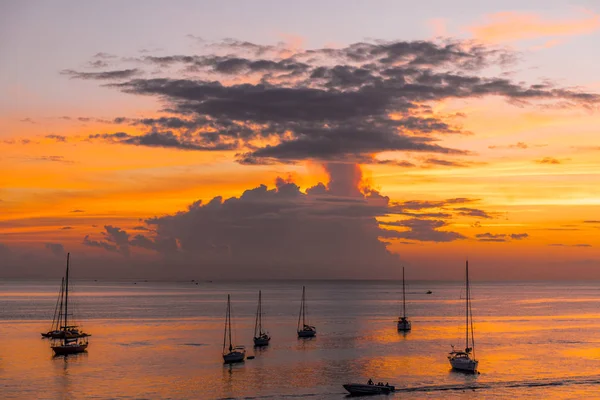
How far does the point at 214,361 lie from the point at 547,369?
166 feet

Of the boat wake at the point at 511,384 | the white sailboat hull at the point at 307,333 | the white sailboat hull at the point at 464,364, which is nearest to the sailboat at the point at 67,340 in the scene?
the white sailboat hull at the point at 307,333

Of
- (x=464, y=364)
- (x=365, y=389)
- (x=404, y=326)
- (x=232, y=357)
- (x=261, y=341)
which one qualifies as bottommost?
(x=365, y=389)

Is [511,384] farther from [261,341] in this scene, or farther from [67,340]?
[67,340]

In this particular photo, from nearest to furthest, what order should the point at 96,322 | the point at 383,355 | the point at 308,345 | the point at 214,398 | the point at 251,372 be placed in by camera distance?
the point at 214,398, the point at 251,372, the point at 383,355, the point at 308,345, the point at 96,322

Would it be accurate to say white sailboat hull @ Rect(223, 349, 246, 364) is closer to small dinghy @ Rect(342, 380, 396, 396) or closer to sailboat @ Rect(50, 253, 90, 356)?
small dinghy @ Rect(342, 380, 396, 396)

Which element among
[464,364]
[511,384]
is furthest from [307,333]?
[511,384]

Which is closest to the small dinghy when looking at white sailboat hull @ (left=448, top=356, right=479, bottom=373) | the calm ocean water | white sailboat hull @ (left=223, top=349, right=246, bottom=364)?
the calm ocean water

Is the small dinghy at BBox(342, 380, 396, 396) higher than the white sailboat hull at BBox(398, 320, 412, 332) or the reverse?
the reverse

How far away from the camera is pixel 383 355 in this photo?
392 ft

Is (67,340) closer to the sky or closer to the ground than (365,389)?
closer to the sky

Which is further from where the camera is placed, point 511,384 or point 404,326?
point 404,326

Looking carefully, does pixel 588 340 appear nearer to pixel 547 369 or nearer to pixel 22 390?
pixel 547 369

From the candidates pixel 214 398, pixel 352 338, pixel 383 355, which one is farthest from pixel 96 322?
pixel 214 398

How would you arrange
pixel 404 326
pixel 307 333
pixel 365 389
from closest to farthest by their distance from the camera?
pixel 365 389 < pixel 307 333 < pixel 404 326
